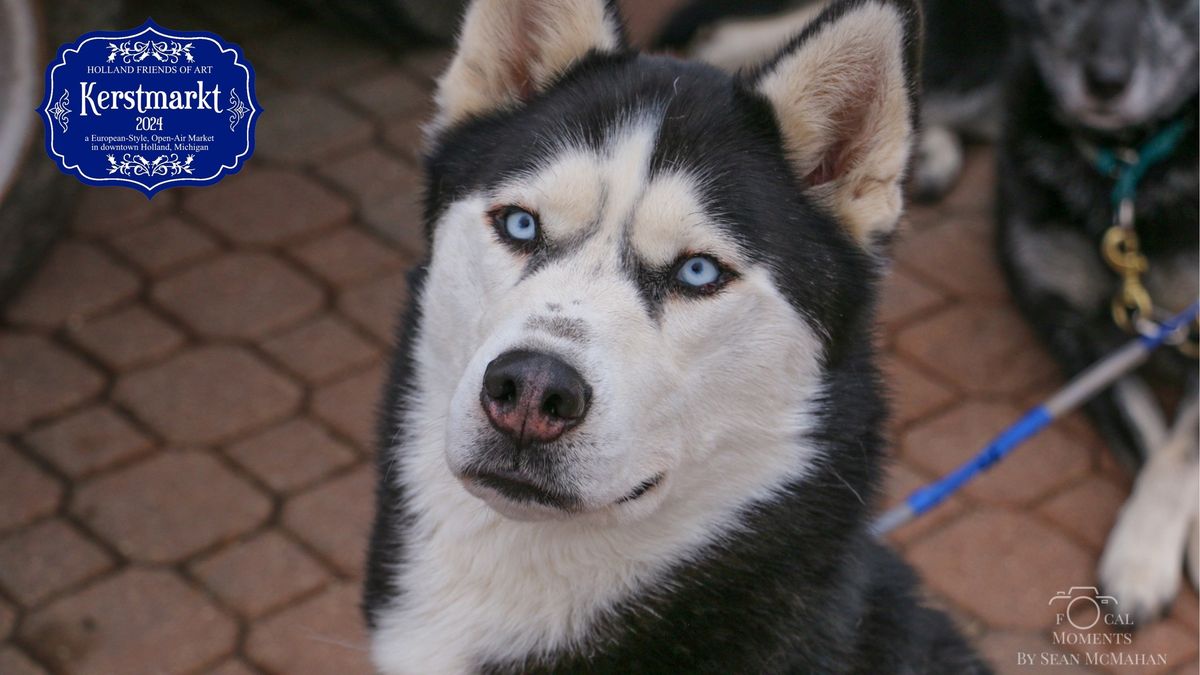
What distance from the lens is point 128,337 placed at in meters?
4.55

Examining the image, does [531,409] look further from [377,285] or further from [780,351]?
[377,285]

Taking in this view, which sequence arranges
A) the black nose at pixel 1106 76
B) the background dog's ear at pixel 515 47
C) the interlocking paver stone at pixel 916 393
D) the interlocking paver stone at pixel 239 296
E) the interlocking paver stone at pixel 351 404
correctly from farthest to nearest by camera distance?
the interlocking paver stone at pixel 239 296 < the interlocking paver stone at pixel 916 393 < the black nose at pixel 1106 76 < the interlocking paver stone at pixel 351 404 < the background dog's ear at pixel 515 47

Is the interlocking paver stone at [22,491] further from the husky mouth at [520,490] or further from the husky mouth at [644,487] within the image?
the husky mouth at [644,487]

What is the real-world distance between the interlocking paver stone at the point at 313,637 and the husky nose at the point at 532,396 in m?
1.56

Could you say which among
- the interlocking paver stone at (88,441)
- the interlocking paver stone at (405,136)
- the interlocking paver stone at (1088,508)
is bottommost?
the interlocking paver stone at (88,441)

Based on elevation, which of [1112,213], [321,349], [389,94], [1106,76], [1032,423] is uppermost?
[1106,76]

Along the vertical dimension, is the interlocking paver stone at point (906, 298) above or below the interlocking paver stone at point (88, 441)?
above

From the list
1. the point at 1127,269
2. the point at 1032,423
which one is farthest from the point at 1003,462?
the point at 1032,423

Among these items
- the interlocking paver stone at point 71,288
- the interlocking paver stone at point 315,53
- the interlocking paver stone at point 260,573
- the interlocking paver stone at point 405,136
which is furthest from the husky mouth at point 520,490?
the interlocking paver stone at point 315,53

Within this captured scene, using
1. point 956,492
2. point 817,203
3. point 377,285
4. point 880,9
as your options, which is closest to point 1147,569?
point 956,492

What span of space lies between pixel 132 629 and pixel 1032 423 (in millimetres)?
2437

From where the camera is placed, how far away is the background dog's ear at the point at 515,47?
2527 millimetres

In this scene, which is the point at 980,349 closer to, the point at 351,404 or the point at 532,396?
the point at 351,404

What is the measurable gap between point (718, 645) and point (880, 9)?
1133 mm
